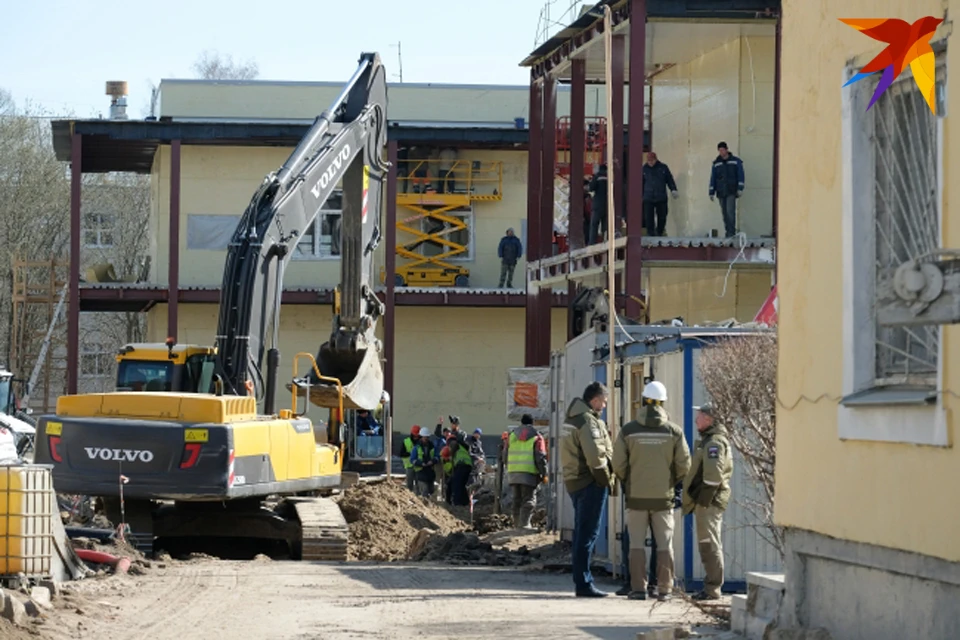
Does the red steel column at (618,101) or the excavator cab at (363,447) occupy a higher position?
the red steel column at (618,101)

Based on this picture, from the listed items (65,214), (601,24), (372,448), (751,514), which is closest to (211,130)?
(372,448)

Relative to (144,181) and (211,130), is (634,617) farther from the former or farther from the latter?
(144,181)

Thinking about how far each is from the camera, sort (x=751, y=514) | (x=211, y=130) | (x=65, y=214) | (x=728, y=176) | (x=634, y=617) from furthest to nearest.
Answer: (x=65, y=214), (x=211, y=130), (x=728, y=176), (x=751, y=514), (x=634, y=617)

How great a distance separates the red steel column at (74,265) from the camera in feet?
135

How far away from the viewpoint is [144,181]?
246ft

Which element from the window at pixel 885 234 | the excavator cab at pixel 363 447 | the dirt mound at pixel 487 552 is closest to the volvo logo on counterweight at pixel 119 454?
the dirt mound at pixel 487 552

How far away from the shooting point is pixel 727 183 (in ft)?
94.9

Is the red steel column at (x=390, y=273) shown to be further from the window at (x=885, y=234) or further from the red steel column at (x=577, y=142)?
the window at (x=885, y=234)

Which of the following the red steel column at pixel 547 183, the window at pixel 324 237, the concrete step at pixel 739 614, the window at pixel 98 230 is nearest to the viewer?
the concrete step at pixel 739 614

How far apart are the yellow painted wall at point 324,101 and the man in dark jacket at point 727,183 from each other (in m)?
14.6

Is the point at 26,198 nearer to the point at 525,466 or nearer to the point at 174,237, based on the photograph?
the point at 174,237

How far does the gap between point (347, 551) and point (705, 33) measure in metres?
14.1

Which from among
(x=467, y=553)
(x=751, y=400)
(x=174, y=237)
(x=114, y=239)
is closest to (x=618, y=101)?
(x=467, y=553)

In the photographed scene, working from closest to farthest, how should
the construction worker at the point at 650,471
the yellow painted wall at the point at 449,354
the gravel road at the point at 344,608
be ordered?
the gravel road at the point at 344,608 → the construction worker at the point at 650,471 → the yellow painted wall at the point at 449,354
